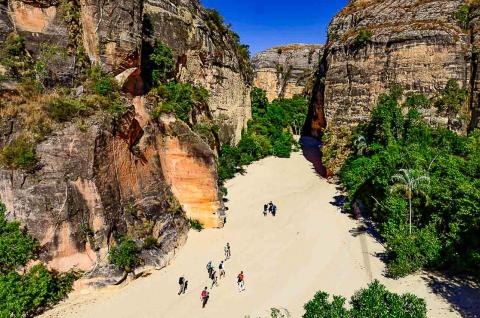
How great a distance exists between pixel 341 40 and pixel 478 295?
33590mm

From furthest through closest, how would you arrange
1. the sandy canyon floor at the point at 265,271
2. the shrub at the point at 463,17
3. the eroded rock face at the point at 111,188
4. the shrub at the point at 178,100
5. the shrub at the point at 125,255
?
the shrub at the point at 463,17
the shrub at the point at 178,100
the shrub at the point at 125,255
the eroded rock face at the point at 111,188
the sandy canyon floor at the point at 265,271

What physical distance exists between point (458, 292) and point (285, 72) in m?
66.5

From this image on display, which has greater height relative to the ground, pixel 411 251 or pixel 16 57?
pixel 16 57

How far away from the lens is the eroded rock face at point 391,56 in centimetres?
3328

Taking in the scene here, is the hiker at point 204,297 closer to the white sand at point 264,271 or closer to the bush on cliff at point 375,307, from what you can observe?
the white sand at point 264,271

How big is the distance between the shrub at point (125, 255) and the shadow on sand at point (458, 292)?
1584 centimetres

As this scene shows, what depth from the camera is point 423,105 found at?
3388 cm

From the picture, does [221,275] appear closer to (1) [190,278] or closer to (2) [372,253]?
(1) [190,278]

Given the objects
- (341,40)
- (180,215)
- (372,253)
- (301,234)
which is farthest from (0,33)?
(341,40)

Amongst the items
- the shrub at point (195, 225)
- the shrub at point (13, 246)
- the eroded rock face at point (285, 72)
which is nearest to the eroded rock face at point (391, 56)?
the shrub at point (195, 225)

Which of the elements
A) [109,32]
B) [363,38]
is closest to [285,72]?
[363,38]

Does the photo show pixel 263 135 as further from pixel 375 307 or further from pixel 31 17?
pixel 375 307

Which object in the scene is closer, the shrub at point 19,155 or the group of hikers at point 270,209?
the shrub at point 19,155

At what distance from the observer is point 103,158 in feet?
61.5
